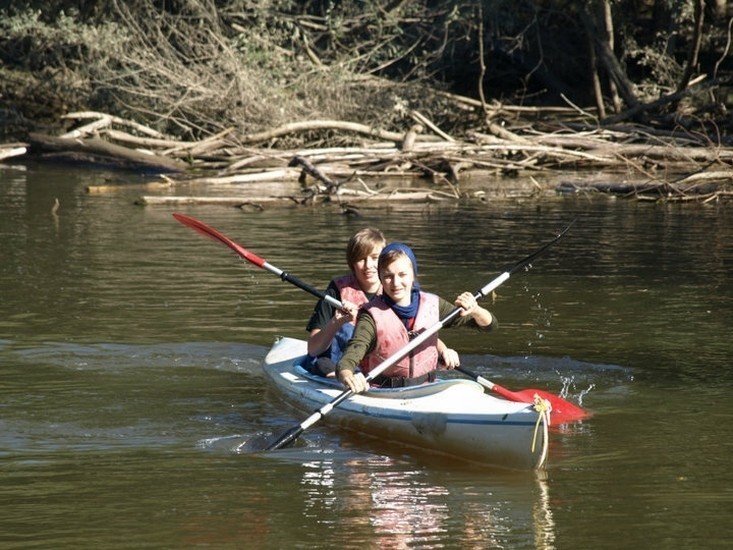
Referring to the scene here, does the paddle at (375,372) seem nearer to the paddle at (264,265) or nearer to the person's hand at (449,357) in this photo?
the person's hand at (449,357)

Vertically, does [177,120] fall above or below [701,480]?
above

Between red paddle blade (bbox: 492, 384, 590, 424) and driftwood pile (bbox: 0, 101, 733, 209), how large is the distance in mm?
9485

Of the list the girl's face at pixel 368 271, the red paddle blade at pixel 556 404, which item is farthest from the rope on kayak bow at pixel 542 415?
the girl's face at pixel 368 271

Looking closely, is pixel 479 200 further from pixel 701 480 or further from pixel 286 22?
pixel 701 480

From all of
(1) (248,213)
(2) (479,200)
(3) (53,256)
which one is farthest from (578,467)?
(2) (479,200)

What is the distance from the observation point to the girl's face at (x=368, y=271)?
269 inches

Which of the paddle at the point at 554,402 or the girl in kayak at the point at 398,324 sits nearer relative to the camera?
the girl in kayak at the point at 398,324

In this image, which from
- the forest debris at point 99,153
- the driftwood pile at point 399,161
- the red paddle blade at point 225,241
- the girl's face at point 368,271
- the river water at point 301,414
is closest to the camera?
the river water at point 301,414

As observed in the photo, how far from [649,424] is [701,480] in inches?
43.2

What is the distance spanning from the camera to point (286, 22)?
23.4m

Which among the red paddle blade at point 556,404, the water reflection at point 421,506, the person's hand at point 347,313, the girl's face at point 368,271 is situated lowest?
the water reflection at point 421,506

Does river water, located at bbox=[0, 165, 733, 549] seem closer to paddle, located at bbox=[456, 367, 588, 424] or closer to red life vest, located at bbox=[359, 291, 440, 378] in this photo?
paddle, located at bbox=[456, 367, 588, 424]

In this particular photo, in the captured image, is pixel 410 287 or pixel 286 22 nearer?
pixel 410 287

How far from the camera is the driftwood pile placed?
17562 mm
